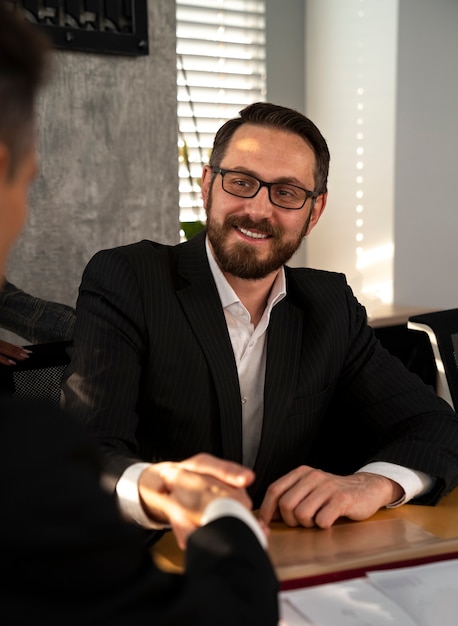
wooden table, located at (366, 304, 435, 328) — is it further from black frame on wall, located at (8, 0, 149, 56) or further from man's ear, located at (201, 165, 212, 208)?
man's ear, located at (201, 165, 212, 208)

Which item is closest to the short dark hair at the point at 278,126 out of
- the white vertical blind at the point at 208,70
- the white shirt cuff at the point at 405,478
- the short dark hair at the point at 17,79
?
the white shirt cuff at the point at 405,478

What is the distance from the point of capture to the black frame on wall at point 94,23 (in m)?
2.81

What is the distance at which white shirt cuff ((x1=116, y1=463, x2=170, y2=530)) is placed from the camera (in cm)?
125

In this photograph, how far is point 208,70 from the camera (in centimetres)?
427

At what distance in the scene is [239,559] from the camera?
2.55ft

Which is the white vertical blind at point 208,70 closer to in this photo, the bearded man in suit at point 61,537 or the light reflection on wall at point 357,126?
the light reflection on wall at point 357,126

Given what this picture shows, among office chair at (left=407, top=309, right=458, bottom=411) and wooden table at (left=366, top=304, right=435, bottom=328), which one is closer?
office chair at (left=407, top=309, right=458, bottom=411)

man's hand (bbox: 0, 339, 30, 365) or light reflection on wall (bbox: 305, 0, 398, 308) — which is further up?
light reflection on wall (bbox: 305, 0, 398, 308)

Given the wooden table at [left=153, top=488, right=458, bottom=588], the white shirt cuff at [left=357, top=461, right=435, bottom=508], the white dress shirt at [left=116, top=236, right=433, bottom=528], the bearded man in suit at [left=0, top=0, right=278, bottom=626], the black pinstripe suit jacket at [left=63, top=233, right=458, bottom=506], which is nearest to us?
the bearded man in suit at [left=0, top=0, right=278, bottom=626]

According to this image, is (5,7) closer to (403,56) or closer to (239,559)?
(239,559)

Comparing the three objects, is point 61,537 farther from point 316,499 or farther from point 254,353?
point 254,353

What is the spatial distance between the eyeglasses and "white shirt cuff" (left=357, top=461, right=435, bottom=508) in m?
0.64

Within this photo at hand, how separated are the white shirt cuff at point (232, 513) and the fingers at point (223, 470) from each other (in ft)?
0.23

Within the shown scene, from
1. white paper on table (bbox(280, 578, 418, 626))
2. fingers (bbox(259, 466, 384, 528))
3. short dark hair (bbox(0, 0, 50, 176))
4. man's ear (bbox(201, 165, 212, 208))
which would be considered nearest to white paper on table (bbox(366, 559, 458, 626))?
white paper on table (bbox(280, 578, 418, 626))
